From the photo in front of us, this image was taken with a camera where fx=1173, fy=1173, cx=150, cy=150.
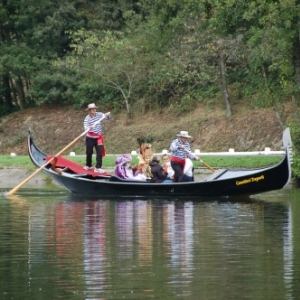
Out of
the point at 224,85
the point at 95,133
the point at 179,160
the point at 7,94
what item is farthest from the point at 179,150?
the point at 7,94

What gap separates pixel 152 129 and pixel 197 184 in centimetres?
1888

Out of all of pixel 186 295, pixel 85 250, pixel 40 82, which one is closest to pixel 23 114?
pixel 40 82

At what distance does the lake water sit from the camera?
40.6 feet

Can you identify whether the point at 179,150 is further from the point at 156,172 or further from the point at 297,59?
the point at 297,59

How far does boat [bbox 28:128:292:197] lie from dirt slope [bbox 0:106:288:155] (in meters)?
13.9

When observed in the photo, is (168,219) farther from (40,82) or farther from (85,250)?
(40,82)

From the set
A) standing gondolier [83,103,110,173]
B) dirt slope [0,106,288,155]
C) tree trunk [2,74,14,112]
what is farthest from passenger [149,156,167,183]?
tree trunk [2,74,14,112]

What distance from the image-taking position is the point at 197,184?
24.5 m

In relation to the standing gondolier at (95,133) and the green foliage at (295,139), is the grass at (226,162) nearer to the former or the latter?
the green foliage at (295,139)

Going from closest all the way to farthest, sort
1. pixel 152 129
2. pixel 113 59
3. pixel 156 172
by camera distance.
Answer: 1. pixel 156 172
2. pixel 152 129
3. pixel 113 59

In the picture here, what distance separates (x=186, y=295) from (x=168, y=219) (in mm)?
8045

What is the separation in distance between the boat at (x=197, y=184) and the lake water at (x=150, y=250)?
32.8 inches

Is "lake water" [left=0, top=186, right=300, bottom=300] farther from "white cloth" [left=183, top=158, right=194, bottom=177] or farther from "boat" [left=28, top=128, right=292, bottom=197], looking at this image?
"white cloth" [left=183, top=158, right=194, bottom=177]

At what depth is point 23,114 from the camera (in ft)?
159
